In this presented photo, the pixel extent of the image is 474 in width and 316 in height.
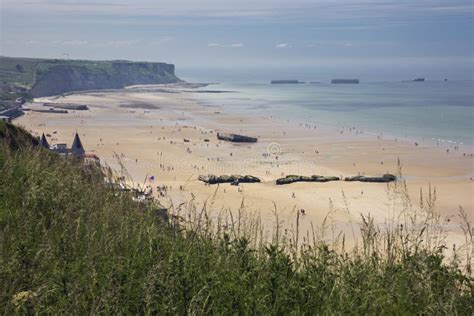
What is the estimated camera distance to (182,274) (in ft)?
12.8

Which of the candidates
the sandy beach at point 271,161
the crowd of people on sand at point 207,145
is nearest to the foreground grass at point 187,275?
the sandy beach at point 271,161

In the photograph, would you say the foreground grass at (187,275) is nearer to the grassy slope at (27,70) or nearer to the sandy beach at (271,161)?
the sandy beach at (271,161)

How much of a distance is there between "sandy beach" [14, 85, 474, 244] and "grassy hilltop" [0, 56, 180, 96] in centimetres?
4910

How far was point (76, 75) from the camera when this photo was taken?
135 metres

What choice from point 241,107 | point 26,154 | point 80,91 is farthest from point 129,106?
point 26,154

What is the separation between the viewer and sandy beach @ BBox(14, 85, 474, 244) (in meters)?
27.8

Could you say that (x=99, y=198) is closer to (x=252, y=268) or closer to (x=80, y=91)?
(x=252, y=268)

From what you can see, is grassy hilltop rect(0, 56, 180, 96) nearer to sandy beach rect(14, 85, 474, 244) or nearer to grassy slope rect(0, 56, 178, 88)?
grassy slope rect(0, 56, 178, 88)

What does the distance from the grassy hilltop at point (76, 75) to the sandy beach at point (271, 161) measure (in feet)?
161

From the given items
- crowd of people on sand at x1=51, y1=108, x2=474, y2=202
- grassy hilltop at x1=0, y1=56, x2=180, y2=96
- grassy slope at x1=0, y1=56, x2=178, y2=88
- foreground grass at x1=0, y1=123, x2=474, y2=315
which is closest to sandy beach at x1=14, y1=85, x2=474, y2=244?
crowd of people on sand at x1=51, y1=108, x2=474, y2=202

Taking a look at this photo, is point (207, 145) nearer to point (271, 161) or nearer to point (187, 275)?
point (271, 161)

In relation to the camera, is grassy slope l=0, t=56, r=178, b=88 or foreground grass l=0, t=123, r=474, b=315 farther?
grassy slope l=0, t=56, r=178, b=88

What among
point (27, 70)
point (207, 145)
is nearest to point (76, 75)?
point (27, 70)

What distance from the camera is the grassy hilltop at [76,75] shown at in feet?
392
